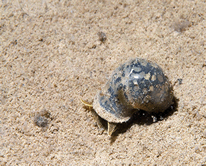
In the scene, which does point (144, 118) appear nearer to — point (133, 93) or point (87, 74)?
point (133, 93)

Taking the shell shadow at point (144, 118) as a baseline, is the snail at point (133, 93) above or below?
above

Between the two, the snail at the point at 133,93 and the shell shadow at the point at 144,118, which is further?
the shell shadow at the point at 144,118

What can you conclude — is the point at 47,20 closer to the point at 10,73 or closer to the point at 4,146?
the point at 10,73

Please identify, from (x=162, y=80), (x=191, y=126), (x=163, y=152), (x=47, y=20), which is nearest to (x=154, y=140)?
(x=163, y=152)

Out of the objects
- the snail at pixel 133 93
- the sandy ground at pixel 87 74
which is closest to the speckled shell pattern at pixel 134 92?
the snail at pixel 133 93

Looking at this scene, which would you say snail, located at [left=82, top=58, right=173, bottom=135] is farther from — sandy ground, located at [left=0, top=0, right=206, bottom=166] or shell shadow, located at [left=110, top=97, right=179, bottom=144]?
sandy ground, located at [left=0, top=0, right=206, bottom=166]

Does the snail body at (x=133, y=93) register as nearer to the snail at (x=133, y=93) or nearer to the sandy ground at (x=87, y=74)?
the snail at (x=133, y=93)
